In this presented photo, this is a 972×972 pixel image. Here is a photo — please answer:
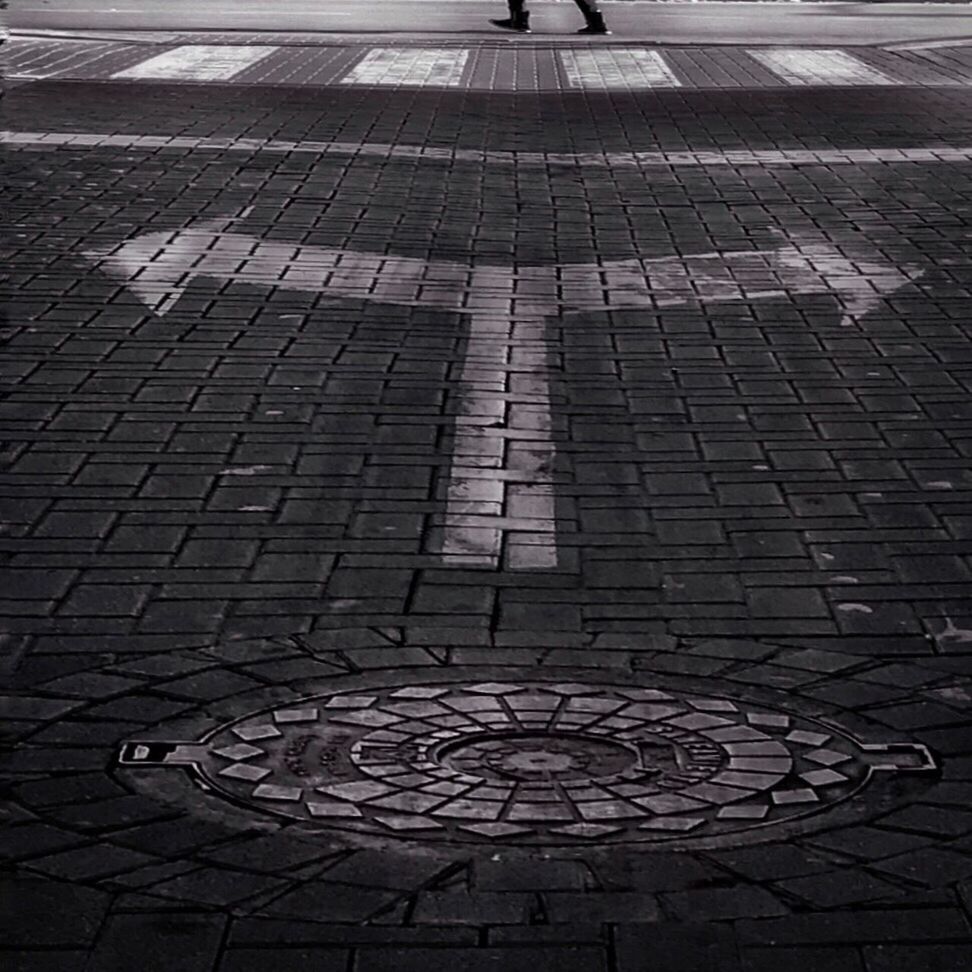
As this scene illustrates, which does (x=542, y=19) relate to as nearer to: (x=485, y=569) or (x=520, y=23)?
(x=520, y=23)

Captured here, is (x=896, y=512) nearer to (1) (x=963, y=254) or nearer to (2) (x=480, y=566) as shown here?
(2) (x=480, y=566)

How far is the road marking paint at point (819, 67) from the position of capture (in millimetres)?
19500

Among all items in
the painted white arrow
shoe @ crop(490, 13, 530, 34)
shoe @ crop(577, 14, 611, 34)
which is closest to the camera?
the painted white arrow

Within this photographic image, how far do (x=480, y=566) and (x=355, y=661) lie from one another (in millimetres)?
951

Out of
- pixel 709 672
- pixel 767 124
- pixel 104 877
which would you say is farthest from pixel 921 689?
pixel 767 124

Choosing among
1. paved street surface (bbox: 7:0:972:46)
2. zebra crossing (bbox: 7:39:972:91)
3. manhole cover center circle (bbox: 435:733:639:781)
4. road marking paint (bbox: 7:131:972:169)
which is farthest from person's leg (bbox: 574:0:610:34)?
manhole cover center circle (bbox: 435:733:639:781)

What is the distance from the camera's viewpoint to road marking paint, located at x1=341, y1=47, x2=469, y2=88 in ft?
63.9

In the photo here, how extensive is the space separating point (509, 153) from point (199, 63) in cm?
626

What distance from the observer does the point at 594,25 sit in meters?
24.5

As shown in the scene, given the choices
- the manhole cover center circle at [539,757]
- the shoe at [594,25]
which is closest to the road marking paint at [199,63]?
the shoe at [594,25]

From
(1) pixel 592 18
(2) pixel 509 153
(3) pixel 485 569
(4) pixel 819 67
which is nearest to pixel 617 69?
(4) pixel 819 67

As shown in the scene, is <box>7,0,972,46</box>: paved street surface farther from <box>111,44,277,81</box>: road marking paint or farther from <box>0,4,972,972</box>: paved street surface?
<box>0,4,972,972</box>: paved street surface

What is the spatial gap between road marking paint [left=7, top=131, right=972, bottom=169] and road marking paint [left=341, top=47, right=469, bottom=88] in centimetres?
414

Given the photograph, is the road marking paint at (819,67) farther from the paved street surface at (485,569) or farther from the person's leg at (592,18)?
the paved street surface at (485,569)
